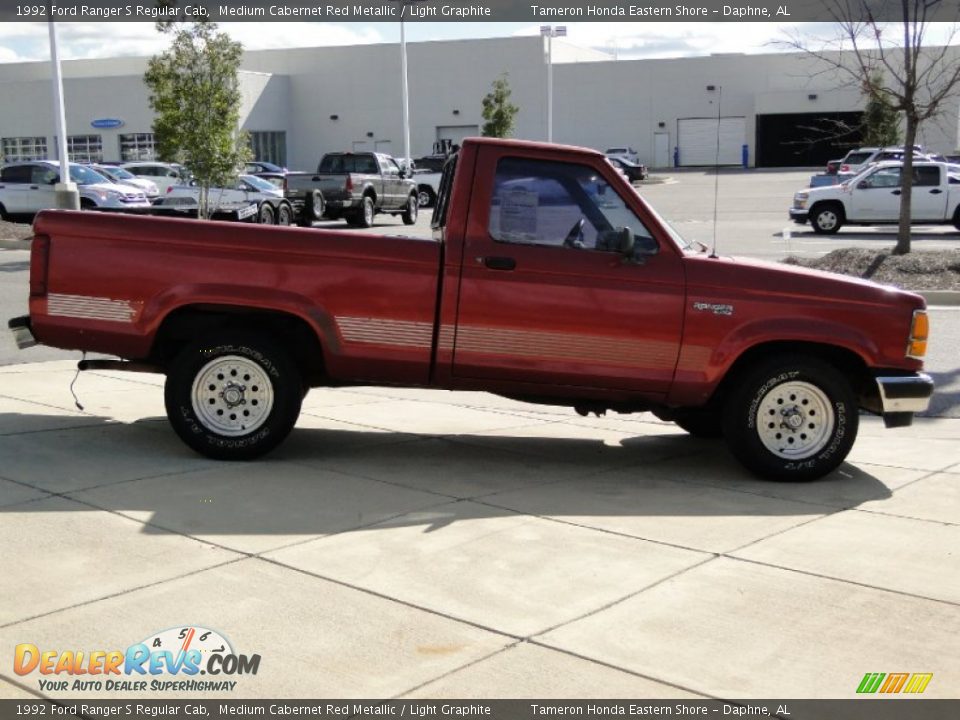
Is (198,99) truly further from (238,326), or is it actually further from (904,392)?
(904,392)

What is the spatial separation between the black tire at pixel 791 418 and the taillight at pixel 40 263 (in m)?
4.20

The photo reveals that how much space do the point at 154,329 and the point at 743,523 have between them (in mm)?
3603

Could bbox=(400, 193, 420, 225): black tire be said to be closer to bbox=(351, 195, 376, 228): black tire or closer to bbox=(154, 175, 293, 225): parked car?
bbox=(351, 195, 376, 228): black tire

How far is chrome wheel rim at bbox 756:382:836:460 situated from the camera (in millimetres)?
7551

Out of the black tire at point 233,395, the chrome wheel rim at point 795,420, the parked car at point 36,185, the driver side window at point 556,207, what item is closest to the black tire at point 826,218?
the parked car at point 36,185

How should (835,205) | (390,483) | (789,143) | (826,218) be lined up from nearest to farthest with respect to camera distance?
1. (390,483)
2. (835,205)
3. (826,218)
4. (789,143)

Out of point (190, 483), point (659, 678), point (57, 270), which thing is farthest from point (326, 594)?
point (57, 270)

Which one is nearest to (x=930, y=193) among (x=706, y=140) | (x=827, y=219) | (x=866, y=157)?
(x=827, y=219)

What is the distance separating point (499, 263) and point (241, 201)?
20.9m

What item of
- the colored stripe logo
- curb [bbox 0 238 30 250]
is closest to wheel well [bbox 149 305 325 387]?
the colored stripe logo

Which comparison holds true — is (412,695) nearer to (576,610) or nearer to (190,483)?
(576,610)

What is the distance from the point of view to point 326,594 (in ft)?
17.2

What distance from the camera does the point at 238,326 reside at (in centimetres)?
753

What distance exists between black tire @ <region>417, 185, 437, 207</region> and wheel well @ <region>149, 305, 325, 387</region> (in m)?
33.7
